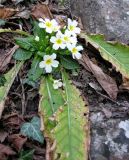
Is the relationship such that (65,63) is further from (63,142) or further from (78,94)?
(63,142)

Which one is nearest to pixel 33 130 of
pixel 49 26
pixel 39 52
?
pixel 39 52

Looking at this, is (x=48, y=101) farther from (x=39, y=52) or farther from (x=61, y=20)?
(x=61, y=20)

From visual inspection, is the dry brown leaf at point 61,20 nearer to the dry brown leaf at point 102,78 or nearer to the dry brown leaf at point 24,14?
the dry brown leaf at point 24,14

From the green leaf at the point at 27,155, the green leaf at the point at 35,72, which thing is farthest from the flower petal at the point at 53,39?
the green leaf at the point at 27,155

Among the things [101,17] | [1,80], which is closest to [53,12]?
[101,17]

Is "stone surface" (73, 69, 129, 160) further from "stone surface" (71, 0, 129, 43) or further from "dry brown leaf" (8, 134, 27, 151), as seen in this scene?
"stone surface" (71, 0, 129, 43)

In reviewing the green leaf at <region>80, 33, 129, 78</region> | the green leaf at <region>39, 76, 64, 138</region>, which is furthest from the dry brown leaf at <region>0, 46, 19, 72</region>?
the green leaf at <region>80, 33, 129, 78</region>
